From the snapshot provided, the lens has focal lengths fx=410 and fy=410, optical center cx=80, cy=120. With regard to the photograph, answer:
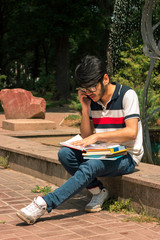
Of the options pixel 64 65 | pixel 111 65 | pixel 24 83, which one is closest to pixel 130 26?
pixel 111 65

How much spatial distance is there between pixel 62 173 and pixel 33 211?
5.22 ft

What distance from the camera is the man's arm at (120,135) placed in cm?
380

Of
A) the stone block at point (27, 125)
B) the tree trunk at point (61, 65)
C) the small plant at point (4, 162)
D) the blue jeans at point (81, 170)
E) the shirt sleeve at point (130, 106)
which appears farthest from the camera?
the tree trunk at point (61, 65)

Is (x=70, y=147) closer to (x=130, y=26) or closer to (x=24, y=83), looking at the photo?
(x=130, y=26)

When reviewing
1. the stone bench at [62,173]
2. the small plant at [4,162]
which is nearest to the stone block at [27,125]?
the stone bench at [62,173]

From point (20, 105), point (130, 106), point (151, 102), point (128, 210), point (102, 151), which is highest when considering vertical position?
point (130, 106)

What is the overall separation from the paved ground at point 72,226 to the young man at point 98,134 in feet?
0.46

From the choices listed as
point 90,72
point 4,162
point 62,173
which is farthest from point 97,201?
A: point 4,162

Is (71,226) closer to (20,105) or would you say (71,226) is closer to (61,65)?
(20,105)

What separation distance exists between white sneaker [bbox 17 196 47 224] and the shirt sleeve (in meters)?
1.11

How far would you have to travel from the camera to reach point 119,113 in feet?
13.0

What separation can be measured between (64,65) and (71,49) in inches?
518

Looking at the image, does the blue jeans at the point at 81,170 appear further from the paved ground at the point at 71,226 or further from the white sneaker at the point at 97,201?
the paved ground at the point at 71,226

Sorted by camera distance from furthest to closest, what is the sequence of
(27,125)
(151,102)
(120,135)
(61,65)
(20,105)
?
(61,65), (20,105), (27,125), (151,102), (120,135)
